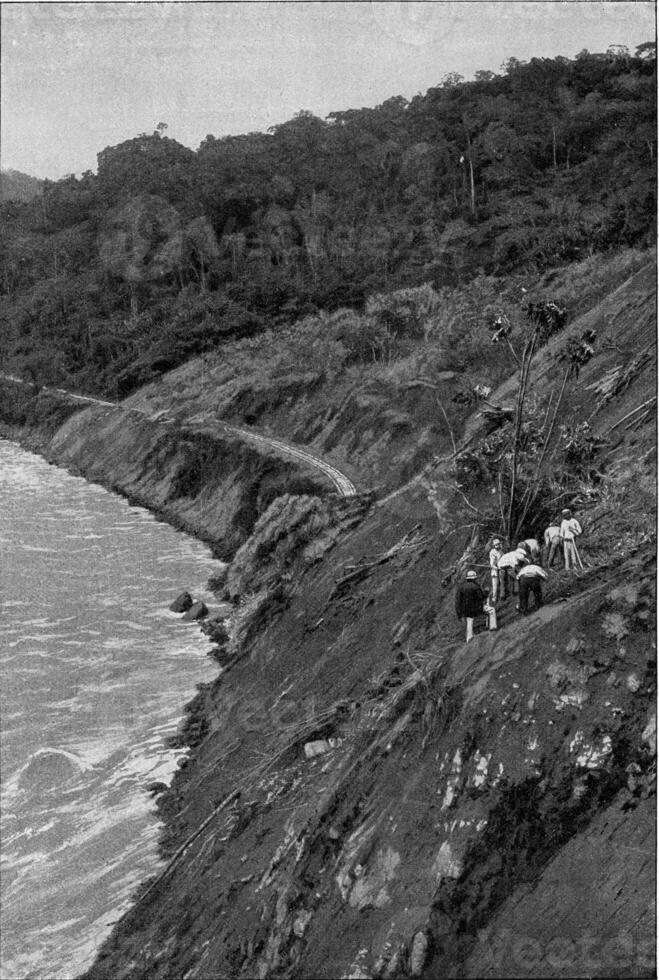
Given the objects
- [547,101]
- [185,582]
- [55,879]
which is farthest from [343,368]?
[547,101]

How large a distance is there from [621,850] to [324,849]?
2.96m

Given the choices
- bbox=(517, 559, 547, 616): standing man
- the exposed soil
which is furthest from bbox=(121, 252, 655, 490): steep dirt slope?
bbox=(517, 559, 547, 616): standing man

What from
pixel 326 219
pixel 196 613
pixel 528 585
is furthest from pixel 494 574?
pixel 326 219

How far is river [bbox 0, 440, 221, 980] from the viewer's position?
11531 mm

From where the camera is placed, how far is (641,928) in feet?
19.8

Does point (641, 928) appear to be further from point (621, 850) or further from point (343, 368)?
point (343, 368)

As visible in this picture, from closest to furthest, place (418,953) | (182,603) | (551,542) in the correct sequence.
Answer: (418,953) → (551,542) → (182,603)

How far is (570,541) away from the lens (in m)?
9.78

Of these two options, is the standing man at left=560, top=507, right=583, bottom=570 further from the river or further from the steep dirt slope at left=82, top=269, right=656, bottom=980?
the river

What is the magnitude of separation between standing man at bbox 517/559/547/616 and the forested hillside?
87.7 ft

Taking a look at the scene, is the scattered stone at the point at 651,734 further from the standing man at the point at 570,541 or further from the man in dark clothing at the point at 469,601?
the standing man at the point at 570,541

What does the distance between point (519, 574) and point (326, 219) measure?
204ft

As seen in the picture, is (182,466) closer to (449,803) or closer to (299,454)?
(299,454)

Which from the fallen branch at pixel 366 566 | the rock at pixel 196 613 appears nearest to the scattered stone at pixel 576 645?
the fallen branch at pixel 366 566
